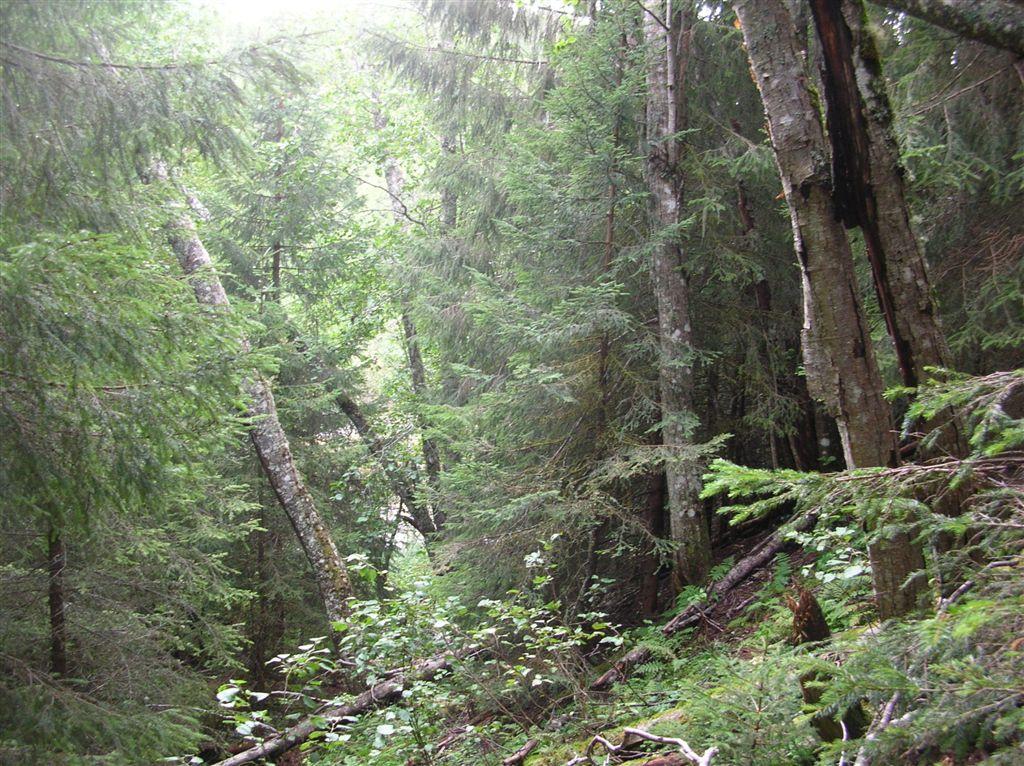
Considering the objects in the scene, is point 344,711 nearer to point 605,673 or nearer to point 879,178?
point 605,673

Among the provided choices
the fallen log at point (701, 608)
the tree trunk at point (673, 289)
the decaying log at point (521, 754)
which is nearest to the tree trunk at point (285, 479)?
the fallen log at point (701, 608)

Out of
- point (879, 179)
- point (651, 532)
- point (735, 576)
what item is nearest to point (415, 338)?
point (651, 532)

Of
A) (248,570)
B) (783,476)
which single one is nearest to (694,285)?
(783,476)

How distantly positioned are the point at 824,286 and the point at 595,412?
14.3 feet

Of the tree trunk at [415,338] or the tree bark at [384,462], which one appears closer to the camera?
the tree bark at [384,462]

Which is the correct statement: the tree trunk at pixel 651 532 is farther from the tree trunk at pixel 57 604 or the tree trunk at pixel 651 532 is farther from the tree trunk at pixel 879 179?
the tree trunk at pixel 57 604

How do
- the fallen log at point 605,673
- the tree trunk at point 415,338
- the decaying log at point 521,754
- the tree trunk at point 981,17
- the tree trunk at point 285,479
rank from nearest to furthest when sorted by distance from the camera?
1. the tree trunk at point 981,17
2. the decaying log at point 521,754
3. the fallen log at point 605,673
4. the tree trunk at point 285,479
5. the tree trunk at point 415,338

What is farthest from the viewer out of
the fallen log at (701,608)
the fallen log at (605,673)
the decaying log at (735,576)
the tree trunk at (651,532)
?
the tree trunk at (651,532)

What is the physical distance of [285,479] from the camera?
9.22m

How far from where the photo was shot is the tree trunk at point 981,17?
3.00 meters

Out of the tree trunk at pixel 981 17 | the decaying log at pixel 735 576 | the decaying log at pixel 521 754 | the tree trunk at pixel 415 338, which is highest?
the tree trunk at pixel 415 338

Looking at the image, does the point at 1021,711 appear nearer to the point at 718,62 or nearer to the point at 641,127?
the point at 641,127

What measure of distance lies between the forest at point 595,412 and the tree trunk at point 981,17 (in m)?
0.01

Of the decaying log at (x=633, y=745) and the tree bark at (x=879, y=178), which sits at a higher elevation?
the tree bark at (x=879, y=178)
